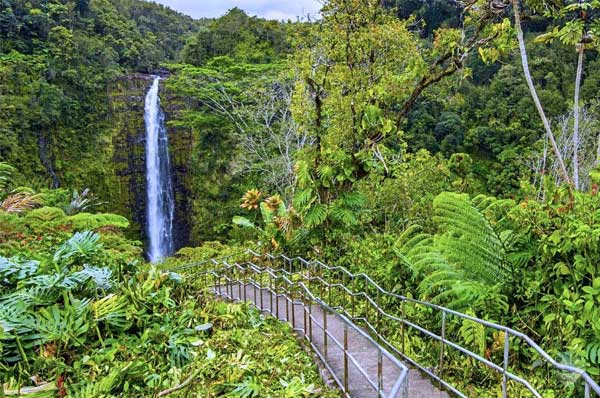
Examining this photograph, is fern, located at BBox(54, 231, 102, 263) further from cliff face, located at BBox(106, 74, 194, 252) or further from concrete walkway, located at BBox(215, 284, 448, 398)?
cliff face, located at BBox(106, 74, 194, 252)

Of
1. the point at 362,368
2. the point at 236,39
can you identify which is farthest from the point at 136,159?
the point at 362,368

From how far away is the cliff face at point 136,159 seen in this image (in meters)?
22.5

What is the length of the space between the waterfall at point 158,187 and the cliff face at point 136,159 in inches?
9.7

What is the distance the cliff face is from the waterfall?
0.81ft

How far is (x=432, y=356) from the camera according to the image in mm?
4340

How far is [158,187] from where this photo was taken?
Answer: 75.4 ft

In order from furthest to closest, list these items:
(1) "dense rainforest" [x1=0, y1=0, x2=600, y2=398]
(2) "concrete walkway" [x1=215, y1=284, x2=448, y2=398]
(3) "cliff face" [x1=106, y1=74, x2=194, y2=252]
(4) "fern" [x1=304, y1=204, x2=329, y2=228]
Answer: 1. (3) "cliff face" [x1=106, y1=74, x2=194, y2=252]
2. (4) "fern" [x1=304, y1=204, x2=329, y2=228]
3. (1) "dense rainforest" [x1=0, y1=0, x2=600, y2=398]
4. (2) "concrete walkway" [x1=215, y1=284, x2=448, y2=398]

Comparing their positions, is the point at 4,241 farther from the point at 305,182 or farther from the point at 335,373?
the point at 335,373

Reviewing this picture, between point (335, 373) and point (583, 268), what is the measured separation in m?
2.09

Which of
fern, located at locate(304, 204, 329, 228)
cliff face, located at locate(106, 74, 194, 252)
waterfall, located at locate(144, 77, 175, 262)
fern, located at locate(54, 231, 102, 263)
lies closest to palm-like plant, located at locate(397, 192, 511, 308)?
fern, located at locate(304, 204, 329, 228)

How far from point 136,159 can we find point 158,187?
1.82m

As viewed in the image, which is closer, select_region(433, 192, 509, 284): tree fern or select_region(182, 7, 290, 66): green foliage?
select_region(433, 192, 509, 284): tree fern

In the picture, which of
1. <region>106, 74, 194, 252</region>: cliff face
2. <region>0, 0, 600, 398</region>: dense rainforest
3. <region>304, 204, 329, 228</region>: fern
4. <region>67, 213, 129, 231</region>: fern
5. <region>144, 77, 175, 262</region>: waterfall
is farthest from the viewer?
<region>106, 74, 194, 252</region>: cliff face

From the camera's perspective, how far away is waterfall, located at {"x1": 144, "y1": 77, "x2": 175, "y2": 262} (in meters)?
22.2
